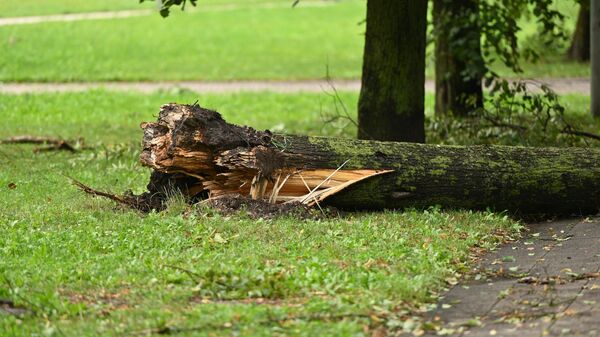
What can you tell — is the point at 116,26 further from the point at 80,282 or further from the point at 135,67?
the point at 80,282

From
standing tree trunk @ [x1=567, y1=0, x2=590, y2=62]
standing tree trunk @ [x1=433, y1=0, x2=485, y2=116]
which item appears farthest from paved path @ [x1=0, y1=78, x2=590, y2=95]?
standing tree trunk @ [x1=433, y1=0, x2=485, y2=116]

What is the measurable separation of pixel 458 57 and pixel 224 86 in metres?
8.73

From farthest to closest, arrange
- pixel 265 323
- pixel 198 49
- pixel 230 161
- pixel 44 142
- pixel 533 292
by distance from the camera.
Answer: pixel 198 49, pixel 44 142, pixel 230 161, pixel 533 292, pixel 265 323

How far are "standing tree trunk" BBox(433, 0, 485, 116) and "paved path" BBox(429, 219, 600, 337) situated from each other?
5.40 m

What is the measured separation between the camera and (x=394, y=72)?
36.2ft

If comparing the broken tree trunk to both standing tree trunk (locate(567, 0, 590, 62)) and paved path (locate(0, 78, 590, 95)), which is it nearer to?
paved path (locate(0, 78, 590, 95))

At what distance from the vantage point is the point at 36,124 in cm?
1584

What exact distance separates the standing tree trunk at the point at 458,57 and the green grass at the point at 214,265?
4.97 metres

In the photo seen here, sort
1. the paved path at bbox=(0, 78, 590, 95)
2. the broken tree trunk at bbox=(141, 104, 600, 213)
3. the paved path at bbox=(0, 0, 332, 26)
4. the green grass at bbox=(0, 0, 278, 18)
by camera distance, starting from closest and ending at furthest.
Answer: the broken tree trunk at bbox=(141, 104, 600, 213) < the paved path at bbox=(0, 78, 590, 95) < the paved path at bbox=(0, 0, 332, 26) < the green grass at bbox=(0, 0, 278, 18)

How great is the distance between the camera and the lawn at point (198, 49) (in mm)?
22688

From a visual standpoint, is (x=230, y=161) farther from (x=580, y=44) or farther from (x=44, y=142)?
(x=580, y=44)

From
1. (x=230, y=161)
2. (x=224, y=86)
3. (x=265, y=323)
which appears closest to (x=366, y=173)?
(x=230, y=161)

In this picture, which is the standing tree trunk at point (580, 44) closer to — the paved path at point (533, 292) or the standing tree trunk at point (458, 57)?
the standing tree trunk at point (458, 57)

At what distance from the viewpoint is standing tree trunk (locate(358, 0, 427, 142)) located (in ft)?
35.8
